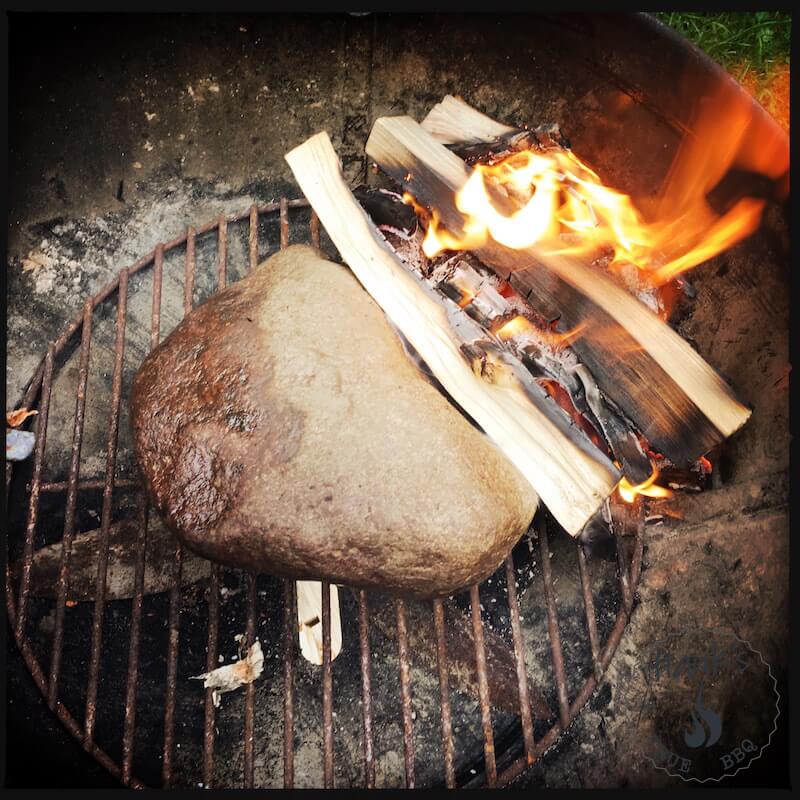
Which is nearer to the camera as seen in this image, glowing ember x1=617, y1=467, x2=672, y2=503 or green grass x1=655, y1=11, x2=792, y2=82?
glowing ember x1=617, y1=467, x2=672, y2=503

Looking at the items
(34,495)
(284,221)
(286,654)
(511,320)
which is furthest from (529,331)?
(34,495)

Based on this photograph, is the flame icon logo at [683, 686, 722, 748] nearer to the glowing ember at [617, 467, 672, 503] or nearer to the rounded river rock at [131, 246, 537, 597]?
the glowing ember at [617, 467, 672, 503]

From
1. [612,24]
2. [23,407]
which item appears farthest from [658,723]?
[23,407]

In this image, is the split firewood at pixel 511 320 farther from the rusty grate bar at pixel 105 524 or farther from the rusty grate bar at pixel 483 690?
the rusty grate bar at pixel 105 524

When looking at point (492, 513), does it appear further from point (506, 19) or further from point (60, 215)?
point (60, 215)

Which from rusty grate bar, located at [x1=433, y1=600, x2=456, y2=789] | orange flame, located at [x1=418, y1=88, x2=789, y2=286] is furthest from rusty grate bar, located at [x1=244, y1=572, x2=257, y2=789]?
orange flame, located at [x1=418, y1=88, x2=789, y2=286]
